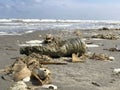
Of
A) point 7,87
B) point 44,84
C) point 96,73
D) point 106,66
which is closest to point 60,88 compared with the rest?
point 44,84

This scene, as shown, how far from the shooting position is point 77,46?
411 inches

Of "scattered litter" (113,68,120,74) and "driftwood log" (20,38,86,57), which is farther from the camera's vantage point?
"driftwood log" (20,38,86,57)

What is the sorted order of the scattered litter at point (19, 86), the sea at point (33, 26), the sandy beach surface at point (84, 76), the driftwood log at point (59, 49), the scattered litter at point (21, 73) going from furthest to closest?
the sea at point (33, 26)
the driftwood log at point (59, 49)
the scattered litter at point (21, 73)
the sandy beach surface at point (84, 76)
the scattered litter at point (19, 86)

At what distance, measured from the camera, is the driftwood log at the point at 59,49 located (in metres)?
10.2

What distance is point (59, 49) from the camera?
33.4 ft

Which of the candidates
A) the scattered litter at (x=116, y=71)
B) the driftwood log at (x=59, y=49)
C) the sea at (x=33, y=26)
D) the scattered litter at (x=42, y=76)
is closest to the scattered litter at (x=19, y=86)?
the scattered litter at (x=42, y=76)

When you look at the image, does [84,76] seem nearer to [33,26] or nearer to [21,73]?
[21,73]

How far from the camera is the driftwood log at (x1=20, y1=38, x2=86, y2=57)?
1016 centimetres

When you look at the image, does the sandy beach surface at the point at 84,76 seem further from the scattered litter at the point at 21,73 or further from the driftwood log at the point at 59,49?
the driftwood log at the point at 59,49

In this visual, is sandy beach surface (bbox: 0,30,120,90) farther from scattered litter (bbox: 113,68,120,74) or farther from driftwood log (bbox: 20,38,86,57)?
driftwood log (bbox: 20,38,86,57)

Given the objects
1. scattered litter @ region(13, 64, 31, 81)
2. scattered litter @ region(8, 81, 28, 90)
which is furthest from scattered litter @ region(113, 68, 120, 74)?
scattered litter @ region(8, 81, 28, 90)

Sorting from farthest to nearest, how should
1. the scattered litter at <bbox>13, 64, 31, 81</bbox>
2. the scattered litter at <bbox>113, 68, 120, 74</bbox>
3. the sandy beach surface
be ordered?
the scattered litter at <bbox>113, 68, 120, 74</bbox> → the scattered litter at <bbox>13, 64, 31, 81</bbox> → the sandy beach surface

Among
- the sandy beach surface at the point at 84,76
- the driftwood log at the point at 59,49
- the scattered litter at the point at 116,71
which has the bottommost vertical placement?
the scattered litter at the point at 116,71

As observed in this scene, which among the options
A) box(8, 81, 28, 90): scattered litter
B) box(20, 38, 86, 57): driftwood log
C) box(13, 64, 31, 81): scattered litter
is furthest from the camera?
box(20, 38, 86, 57): driftwood log
